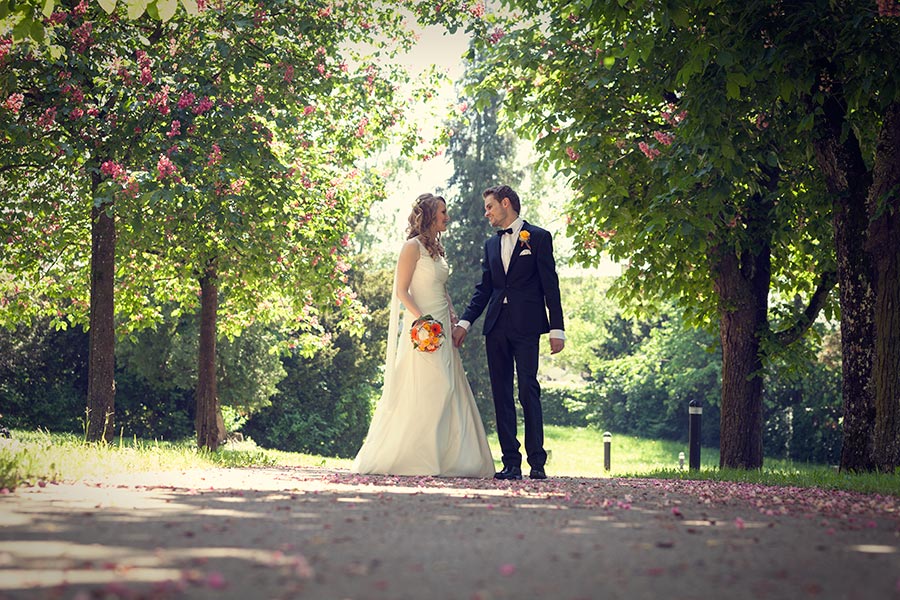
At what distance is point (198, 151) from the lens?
37.1 feet

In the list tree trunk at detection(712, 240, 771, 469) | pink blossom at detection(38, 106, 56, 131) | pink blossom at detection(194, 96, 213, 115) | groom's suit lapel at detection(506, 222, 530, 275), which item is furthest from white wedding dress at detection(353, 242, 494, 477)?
tree trunk at detection(712, 240, 771, 469)

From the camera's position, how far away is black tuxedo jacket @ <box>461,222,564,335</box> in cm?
854

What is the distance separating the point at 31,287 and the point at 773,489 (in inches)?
520

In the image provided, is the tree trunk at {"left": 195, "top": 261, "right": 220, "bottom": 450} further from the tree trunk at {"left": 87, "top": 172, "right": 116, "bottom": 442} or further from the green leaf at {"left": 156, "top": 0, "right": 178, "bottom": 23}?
the green leaf at {"left": 156, "top": 0, "right": 178, "bottom": 23}

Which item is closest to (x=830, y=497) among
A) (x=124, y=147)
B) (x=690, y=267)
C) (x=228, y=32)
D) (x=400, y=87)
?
(x=690, y=267)

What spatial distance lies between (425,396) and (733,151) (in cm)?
388

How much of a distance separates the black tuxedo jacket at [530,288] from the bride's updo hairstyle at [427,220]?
837 millimetres

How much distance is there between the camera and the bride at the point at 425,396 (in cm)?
→ 902

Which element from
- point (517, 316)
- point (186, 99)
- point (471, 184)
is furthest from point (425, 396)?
point (471, 184)

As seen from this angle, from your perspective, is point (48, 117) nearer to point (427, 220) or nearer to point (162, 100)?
point (162, 100)

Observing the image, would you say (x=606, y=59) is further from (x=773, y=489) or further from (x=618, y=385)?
(x=618, y=385)

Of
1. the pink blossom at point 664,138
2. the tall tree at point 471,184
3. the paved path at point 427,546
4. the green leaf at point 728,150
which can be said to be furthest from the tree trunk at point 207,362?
the tall tree at point 471,184

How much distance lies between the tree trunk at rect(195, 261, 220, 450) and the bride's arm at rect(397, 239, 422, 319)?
23.6 ft

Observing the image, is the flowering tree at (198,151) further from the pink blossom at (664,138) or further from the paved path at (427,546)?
the paved path at (427,546)
